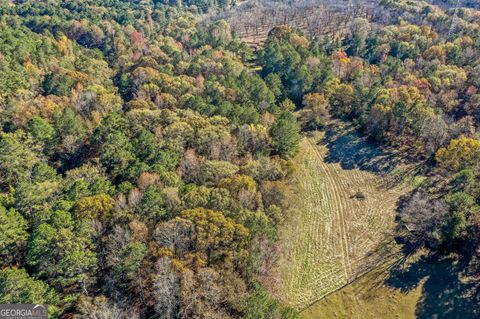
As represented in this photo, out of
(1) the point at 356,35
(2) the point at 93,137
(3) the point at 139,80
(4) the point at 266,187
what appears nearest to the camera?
(4) the point at 266,187

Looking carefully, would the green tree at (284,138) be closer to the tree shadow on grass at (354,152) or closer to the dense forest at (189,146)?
the dense forest at (189,146)

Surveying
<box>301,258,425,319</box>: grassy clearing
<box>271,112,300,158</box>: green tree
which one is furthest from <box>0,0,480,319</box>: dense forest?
<box>301,258,425,319</box>: grassy clearing

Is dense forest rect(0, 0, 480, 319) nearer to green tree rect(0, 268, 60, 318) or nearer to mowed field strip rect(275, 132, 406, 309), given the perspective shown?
green tree rect(0, 268, 60, 318)

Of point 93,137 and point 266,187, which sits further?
point 93,137

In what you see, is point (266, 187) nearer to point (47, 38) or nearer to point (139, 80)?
point (139, 80)

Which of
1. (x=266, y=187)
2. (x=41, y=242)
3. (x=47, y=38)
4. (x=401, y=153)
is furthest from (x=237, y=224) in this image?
(x=47, y=38)

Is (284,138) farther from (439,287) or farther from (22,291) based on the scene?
(22,291)

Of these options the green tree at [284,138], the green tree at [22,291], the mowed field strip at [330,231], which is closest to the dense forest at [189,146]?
the green tree at [22,291]
